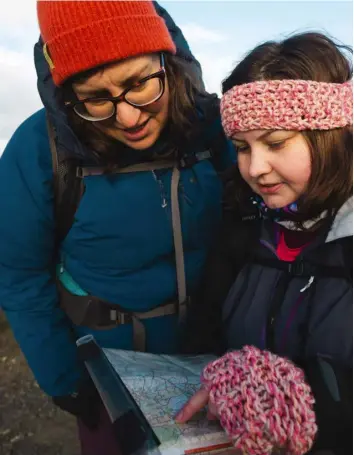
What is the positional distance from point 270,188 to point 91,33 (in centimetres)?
84

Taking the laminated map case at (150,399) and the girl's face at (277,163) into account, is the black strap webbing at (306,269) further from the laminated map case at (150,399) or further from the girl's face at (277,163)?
the laminated map case at (150,399)

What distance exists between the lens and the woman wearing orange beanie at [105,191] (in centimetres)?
166

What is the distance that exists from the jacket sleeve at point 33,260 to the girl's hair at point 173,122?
188mm

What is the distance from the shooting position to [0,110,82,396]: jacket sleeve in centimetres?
188

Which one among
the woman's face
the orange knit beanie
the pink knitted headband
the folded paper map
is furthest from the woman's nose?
the folded paper map

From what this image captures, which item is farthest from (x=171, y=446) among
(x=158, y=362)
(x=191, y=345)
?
(x=191, y=345)

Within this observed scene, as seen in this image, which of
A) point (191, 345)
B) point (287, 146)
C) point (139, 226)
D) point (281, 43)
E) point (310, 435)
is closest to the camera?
point (310, 435)

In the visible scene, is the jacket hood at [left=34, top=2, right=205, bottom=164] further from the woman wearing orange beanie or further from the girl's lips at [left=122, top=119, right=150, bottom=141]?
the girl's lips at [left=122, top=119, right=150, bottom=141]

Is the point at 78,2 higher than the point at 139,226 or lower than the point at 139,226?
higher

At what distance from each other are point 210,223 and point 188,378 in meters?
0.78

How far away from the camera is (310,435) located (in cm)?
112

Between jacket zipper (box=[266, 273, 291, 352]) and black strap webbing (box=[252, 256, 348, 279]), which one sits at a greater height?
black strap webbing (box=[252, 256, 348, 279])

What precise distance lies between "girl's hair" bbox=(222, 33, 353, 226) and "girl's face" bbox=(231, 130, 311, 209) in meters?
0.03

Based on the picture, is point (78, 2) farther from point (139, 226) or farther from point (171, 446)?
point (171, 446)
